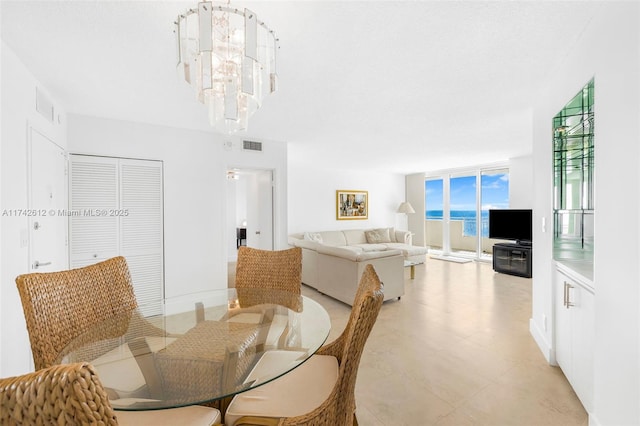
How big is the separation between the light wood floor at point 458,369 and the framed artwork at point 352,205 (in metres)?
3.68

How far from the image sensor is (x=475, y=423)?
1.74 m

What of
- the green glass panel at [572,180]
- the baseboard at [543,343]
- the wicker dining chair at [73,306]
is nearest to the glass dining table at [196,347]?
the wicker dining chair at [73,306]

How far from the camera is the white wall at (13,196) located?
72.5 inches

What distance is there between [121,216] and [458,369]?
154 inches

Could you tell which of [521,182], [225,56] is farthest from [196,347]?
[521,182]

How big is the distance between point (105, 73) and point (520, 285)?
6332 millimetres

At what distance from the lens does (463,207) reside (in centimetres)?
741

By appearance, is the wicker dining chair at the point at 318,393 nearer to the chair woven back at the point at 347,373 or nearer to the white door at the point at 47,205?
the chair woven back at the point at 347,373

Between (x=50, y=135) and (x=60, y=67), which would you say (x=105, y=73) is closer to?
(x=60, y=67)

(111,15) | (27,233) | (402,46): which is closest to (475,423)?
(402,46)

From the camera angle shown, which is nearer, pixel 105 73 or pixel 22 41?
pixel 22 41

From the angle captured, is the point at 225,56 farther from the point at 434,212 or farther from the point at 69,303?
the point at 434,212

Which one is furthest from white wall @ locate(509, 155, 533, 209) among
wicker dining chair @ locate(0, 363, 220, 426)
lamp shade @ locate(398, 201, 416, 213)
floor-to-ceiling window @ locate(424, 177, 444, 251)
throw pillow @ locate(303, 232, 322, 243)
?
wicker dining chair @ locate(0, 363, 220, 426)

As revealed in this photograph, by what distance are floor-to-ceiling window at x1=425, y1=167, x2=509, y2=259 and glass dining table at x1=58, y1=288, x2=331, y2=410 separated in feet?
21.0
